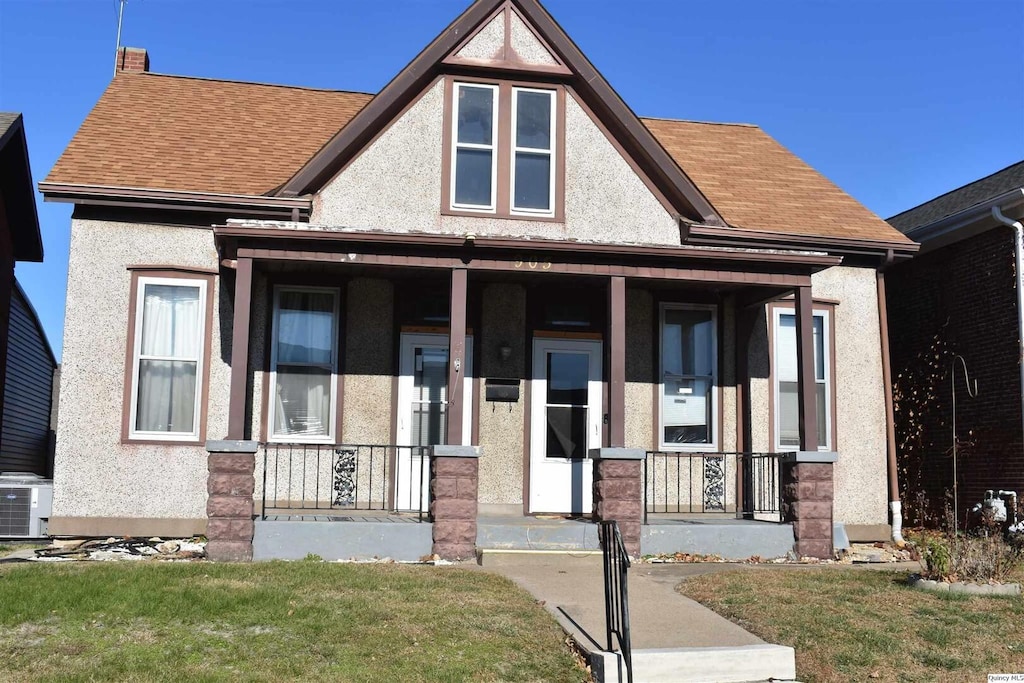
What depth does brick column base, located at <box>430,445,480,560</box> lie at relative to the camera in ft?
32.8

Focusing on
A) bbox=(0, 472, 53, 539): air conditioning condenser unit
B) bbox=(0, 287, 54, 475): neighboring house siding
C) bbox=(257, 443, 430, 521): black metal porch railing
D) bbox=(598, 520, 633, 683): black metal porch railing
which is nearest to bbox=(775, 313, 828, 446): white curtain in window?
bbox=(257, 443, 430, 521): black metal porch railing

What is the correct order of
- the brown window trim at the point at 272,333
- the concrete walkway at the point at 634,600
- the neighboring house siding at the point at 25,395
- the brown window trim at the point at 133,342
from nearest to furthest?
the concrete walkway at the point at 634,600
the brown window trim at the point at 133,342
the brown window trim at the point at 272,333
the neighboring house siding at the point at 25,395

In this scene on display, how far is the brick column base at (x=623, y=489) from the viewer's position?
33.9ft

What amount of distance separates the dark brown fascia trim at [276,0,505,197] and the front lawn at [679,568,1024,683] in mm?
6105

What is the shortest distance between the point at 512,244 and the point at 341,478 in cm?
350

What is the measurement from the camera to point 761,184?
14172 millimetres

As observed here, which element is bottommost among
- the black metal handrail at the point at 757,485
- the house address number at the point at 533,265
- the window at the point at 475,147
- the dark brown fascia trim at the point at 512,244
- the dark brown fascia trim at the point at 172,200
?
the black metal handrail at the point at 757,485

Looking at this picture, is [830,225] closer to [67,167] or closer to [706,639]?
[706,639]

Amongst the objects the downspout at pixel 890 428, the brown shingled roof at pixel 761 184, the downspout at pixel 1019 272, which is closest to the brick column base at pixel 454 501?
the brown shingled roof at pixel 761 184

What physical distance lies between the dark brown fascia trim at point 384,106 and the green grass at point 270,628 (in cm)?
482

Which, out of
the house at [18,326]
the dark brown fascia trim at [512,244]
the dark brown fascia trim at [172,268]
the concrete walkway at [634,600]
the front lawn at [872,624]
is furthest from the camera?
the house at [18,326]

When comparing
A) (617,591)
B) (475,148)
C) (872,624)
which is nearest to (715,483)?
(475,148)

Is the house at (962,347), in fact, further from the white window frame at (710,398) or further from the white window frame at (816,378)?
the white window frame at (710,398)

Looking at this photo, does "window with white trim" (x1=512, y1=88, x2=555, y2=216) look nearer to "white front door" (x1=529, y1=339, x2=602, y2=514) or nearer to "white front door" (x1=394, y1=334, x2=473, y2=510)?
"white front door" (x1=529, y1=339, x2=602, y2=514)
